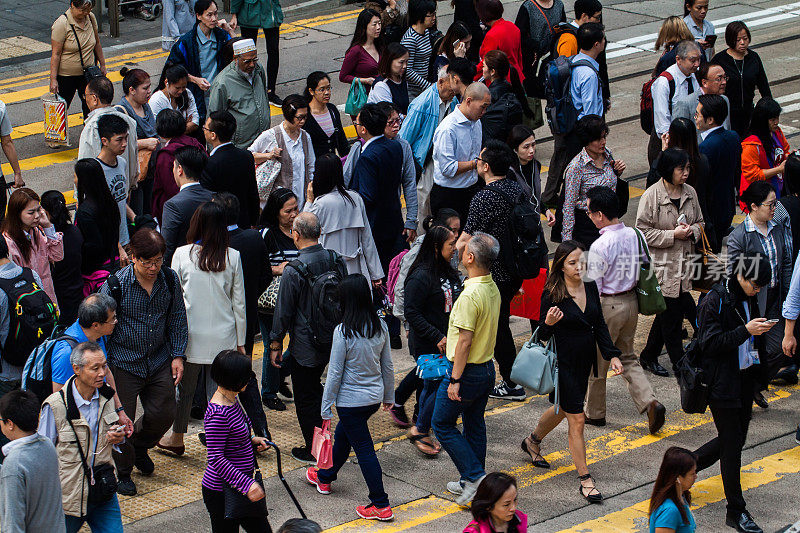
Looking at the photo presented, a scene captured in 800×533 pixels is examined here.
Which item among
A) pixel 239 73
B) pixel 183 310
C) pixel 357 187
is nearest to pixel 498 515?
pixel 183 310

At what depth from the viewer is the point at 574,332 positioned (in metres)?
8.21

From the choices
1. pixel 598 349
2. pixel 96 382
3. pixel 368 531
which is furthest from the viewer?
pixel 598 349

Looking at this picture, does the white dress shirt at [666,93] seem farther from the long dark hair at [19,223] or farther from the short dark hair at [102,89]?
the long dark hair at [19,223]

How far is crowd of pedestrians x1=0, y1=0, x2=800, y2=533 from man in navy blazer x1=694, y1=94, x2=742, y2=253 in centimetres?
2

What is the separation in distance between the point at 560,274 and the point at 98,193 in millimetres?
3473

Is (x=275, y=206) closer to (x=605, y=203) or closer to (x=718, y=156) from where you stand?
(x=605, y=203)

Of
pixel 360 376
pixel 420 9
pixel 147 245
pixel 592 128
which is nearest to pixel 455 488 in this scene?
pixel 360 376

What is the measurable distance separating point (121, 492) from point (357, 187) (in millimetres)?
3493

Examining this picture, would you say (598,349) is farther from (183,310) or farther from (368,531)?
(183,310)

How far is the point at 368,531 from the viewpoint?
774 cm

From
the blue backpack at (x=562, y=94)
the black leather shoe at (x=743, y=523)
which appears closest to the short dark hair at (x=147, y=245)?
the black leather shoe at (x=743, y=523)

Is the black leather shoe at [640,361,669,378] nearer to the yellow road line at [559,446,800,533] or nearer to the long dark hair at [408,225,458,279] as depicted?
the yellow road line at [559,446,800,533]

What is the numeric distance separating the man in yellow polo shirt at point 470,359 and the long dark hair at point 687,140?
308 centimetres

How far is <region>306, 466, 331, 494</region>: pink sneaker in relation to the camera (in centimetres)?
821
